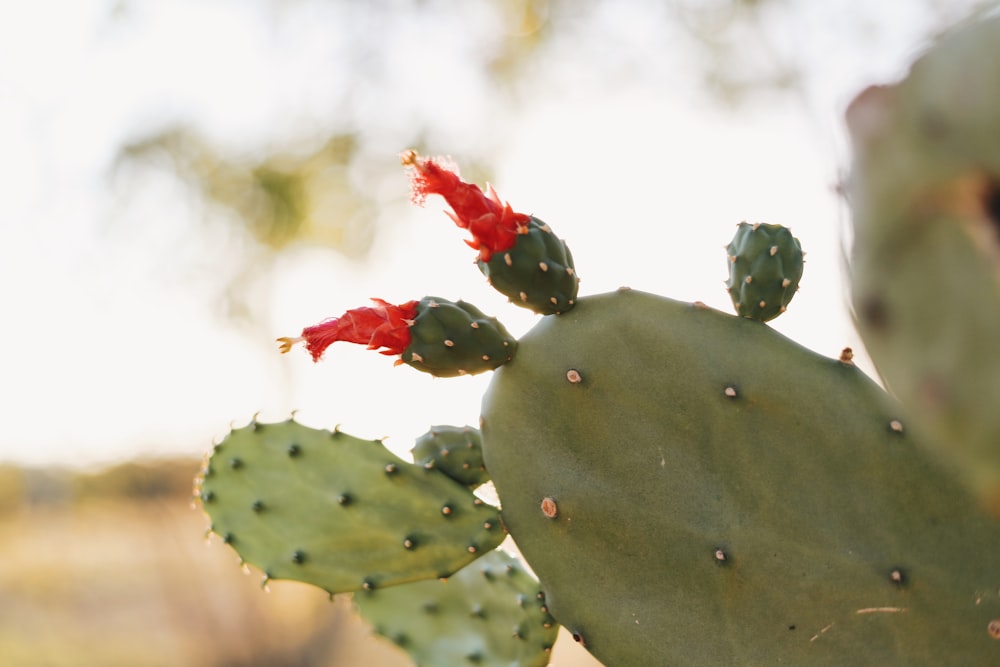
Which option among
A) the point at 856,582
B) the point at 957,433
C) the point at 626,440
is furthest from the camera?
the point at 626,440

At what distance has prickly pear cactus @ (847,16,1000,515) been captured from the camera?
0.40 m

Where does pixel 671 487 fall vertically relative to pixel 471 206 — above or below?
below

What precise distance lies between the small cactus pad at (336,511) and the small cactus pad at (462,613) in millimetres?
236

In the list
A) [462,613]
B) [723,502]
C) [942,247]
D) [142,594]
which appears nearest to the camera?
[942,247]

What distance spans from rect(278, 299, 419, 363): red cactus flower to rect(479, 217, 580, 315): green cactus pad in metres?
0.12

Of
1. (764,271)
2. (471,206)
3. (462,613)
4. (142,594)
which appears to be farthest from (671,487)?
(142,594)

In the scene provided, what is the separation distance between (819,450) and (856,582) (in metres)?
0.14

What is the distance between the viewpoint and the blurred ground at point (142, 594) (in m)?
7.01

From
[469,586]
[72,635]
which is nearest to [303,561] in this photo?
[469,586]

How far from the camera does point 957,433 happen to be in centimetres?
41

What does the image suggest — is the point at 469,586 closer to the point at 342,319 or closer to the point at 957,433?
the point at 342,319

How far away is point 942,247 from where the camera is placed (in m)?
0.42

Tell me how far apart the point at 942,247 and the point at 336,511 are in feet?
3.05

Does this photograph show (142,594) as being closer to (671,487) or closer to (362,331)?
(362,331)
